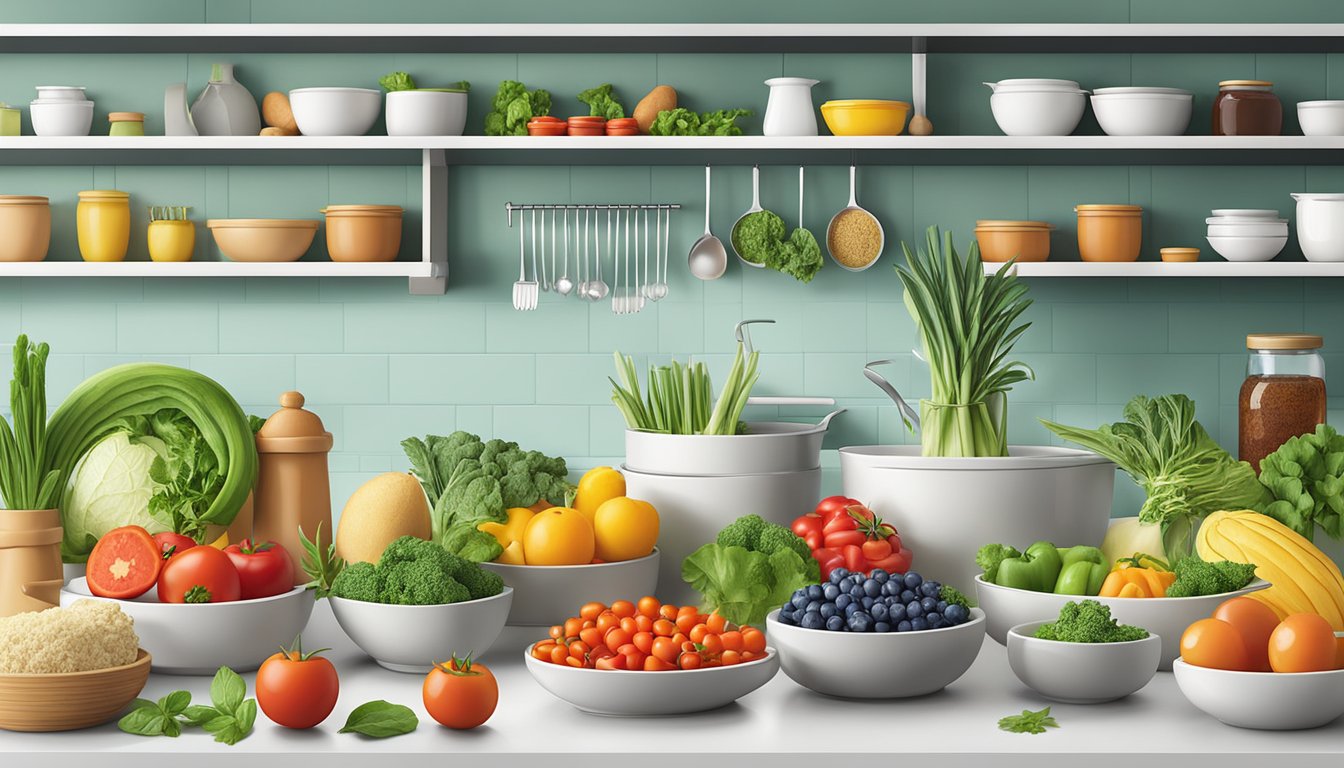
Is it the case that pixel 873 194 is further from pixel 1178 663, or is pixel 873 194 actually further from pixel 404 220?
pixel 1178 663

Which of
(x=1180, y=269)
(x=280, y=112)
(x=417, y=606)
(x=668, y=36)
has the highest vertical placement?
(x=668, y=36)

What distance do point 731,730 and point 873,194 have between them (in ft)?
7.10

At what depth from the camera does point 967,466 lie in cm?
193

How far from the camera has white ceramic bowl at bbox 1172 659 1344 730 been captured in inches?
51.3

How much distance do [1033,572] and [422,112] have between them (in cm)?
196

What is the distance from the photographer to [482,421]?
337cm

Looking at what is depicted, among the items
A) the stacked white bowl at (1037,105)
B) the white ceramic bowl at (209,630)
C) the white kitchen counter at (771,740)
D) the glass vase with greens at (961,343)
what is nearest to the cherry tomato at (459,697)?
the white kitchen counter at (771,740)

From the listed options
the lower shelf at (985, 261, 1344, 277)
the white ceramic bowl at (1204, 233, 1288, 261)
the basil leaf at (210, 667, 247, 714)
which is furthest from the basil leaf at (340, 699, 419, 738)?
the white ceramic bowl at (1204, 233, 1288, 261)

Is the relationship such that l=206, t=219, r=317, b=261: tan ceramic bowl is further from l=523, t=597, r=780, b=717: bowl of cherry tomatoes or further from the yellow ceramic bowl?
l=523, t=597, r=780, b=717: bowl of cherry tomatoes

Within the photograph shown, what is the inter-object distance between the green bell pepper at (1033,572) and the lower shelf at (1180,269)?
4.72 feet

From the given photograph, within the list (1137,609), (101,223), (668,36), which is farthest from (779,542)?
(101,223)

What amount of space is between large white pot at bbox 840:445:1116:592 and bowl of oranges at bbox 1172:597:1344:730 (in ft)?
1.82

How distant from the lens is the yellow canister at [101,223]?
3.12 m

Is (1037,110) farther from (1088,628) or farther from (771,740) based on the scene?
(771,740)
